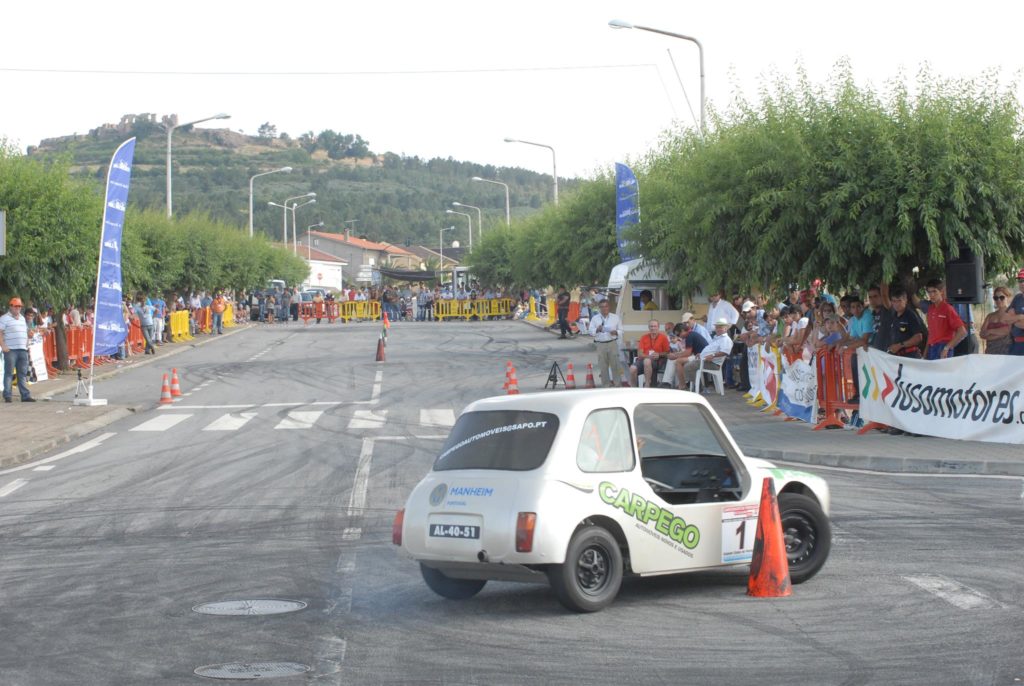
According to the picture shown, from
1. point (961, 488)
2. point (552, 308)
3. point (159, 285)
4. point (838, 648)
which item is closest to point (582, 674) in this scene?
point (838, 648)

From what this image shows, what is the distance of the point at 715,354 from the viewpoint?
81.4 feet

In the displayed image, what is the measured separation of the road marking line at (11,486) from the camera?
47.7ft

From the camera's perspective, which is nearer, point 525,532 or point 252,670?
point 252,670

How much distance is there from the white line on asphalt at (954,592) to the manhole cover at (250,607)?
4.11m

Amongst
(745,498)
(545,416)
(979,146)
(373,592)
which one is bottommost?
(373,592)

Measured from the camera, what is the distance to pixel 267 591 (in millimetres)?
9086

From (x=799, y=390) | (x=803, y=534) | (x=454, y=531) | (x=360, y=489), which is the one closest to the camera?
(x=454, y=531)

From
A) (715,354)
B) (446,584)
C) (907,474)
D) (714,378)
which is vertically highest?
(715,354)

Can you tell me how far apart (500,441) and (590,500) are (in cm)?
74

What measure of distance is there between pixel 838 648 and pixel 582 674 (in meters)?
1.48

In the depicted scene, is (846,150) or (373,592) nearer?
(373,592)

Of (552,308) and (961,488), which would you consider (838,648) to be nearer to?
(961,488)

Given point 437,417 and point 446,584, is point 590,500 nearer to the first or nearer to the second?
point 446,584

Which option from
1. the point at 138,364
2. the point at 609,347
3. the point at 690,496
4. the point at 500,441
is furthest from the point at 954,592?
the point at 138,364
